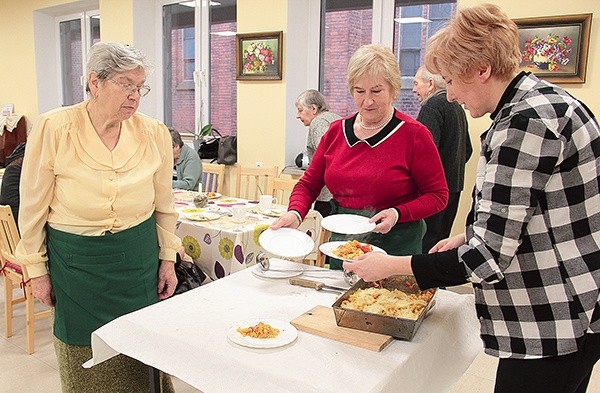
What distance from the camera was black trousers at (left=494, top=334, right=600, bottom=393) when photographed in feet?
3.51

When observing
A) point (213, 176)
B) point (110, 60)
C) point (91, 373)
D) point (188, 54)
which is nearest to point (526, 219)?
point (110, 60)

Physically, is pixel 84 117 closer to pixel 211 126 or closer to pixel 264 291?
pixel 264 291

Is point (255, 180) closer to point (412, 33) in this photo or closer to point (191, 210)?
point (191, 210)

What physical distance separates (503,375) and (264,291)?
0.70 m

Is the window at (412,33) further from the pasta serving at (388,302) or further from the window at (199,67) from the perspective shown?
the pasta serving at (388,302)

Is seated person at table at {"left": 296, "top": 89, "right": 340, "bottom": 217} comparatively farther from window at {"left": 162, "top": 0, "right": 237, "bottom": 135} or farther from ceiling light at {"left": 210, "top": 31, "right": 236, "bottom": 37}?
ceiling light at {"left": 210, "top": 31, "right": 236, "bottom": 37}

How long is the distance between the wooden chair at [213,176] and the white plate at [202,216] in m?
1.14

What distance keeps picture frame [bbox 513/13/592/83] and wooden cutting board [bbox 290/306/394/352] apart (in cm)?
235

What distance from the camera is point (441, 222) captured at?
3.30 m

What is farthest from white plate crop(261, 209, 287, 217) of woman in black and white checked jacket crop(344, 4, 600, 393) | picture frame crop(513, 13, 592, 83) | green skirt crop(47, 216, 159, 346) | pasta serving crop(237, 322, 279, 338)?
woman in black and white checked jacket crop(344, 4, 600, 393)

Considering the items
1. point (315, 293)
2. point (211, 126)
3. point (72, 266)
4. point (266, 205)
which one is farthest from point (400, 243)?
point (211, 126)

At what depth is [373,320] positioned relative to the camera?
1259 mm

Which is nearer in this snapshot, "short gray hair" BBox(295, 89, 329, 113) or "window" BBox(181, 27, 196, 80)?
"short gray hair" BBox(295, 89, 329, 113)

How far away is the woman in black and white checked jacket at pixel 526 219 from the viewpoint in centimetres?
100
